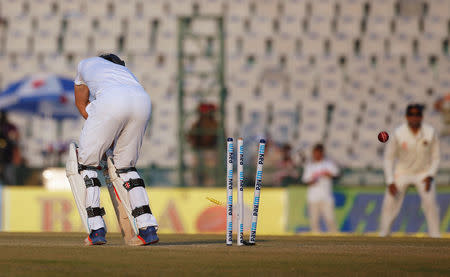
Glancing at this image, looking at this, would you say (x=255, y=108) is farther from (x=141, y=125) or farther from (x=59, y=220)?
(x=141, y=125)

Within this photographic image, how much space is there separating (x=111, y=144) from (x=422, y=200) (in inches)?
242

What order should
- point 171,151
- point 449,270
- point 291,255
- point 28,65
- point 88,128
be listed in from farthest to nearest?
point 28,65 → point 171,151 → point 88,128 → point 291,255 → point 449,270

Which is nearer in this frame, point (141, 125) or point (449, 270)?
point (449, 270)

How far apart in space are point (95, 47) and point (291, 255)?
1487 cm

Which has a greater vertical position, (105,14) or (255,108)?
(105,14)

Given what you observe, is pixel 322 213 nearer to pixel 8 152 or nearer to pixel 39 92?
Answer: pixel 39 92

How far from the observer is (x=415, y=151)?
11.9 m

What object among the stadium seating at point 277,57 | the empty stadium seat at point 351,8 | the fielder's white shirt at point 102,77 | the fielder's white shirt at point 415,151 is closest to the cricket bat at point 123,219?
the fielder's white shirt at point 102,77

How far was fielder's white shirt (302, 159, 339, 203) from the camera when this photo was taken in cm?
1495

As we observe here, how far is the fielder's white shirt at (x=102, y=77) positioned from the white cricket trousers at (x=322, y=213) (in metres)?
8.14

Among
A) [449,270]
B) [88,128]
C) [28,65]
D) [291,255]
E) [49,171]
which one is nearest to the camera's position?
[449,270]

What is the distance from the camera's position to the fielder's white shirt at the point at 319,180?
Answer: 1495 cm

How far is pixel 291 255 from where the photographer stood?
20.3 ft

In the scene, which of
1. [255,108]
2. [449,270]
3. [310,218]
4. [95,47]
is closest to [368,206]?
[310,218]
